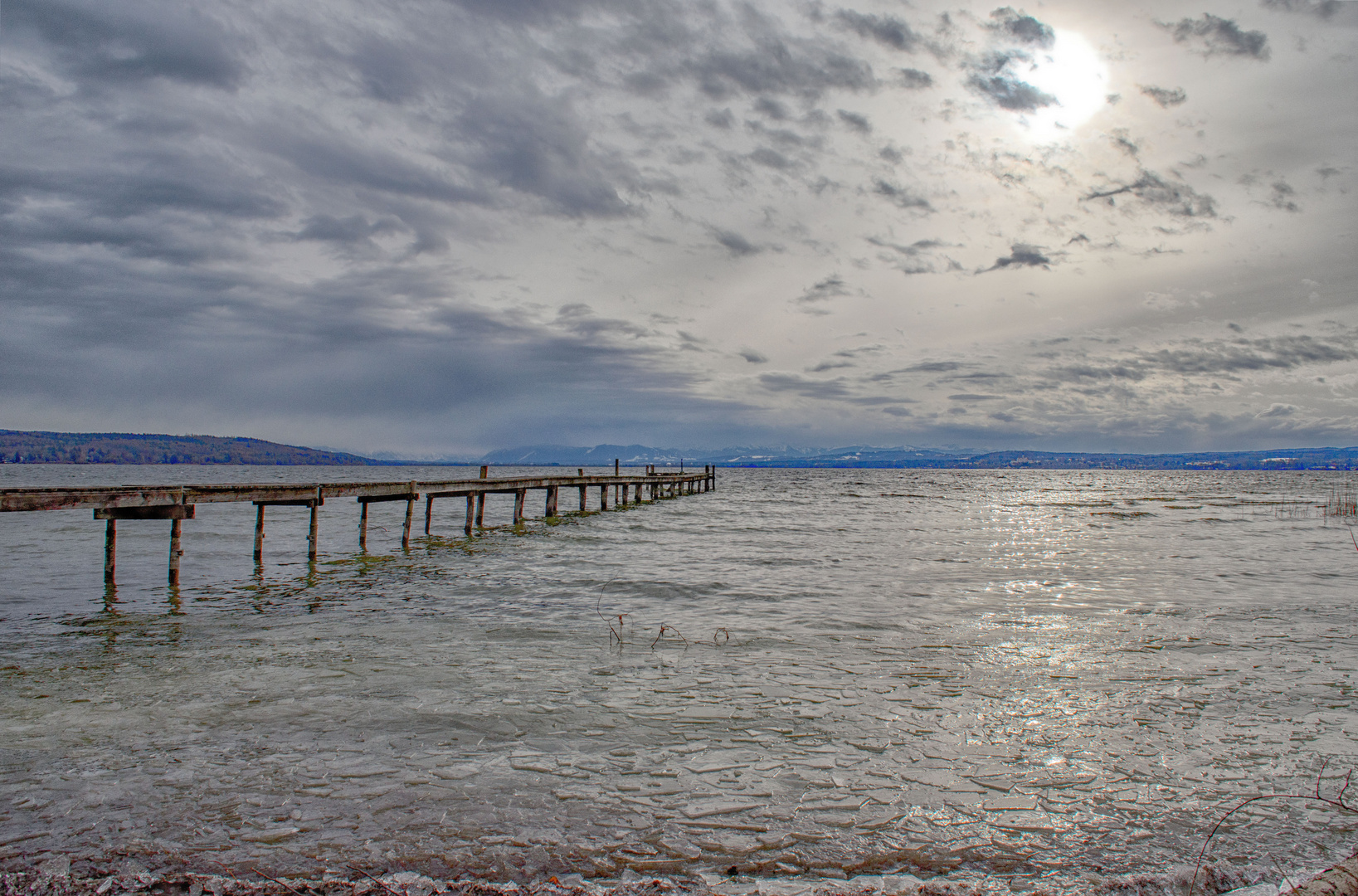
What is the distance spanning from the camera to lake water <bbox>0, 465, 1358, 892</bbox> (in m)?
4.18

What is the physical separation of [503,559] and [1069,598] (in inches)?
539

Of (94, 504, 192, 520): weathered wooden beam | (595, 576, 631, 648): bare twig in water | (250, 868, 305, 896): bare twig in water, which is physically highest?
(94, 504, 192, 520): weathered wooden beam

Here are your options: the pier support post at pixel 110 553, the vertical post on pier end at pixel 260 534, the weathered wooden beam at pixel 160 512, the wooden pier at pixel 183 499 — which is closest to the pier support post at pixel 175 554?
the wooden pier at pixel 183 499

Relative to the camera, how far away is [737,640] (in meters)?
9.55

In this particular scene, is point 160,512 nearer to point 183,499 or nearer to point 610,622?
point 183,499

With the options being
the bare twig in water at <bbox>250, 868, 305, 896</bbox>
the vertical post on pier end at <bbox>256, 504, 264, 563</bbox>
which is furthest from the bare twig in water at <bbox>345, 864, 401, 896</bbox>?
the vertical post on pier end at <bbox>256, 504, 264, 563</bbox>

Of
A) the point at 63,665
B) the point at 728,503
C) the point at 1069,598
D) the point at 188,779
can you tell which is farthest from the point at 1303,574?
the point at 728,503

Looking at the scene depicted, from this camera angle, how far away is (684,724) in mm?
6234

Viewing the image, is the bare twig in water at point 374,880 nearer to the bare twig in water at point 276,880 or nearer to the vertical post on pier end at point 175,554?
the bare twig in water at point 276,880

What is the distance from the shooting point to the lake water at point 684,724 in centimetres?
418

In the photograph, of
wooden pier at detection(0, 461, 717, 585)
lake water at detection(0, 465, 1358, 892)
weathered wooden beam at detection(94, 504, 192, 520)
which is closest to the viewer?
lake water at detection(0, 465, 1358, 892)

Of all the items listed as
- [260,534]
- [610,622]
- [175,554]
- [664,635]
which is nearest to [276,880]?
[664,635]

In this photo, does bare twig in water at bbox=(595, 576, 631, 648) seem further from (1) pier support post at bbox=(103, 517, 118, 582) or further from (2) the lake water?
(1) pier support post at bbox=(103, 517, 118, 582)

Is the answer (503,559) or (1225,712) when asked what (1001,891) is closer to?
(1225,712)
